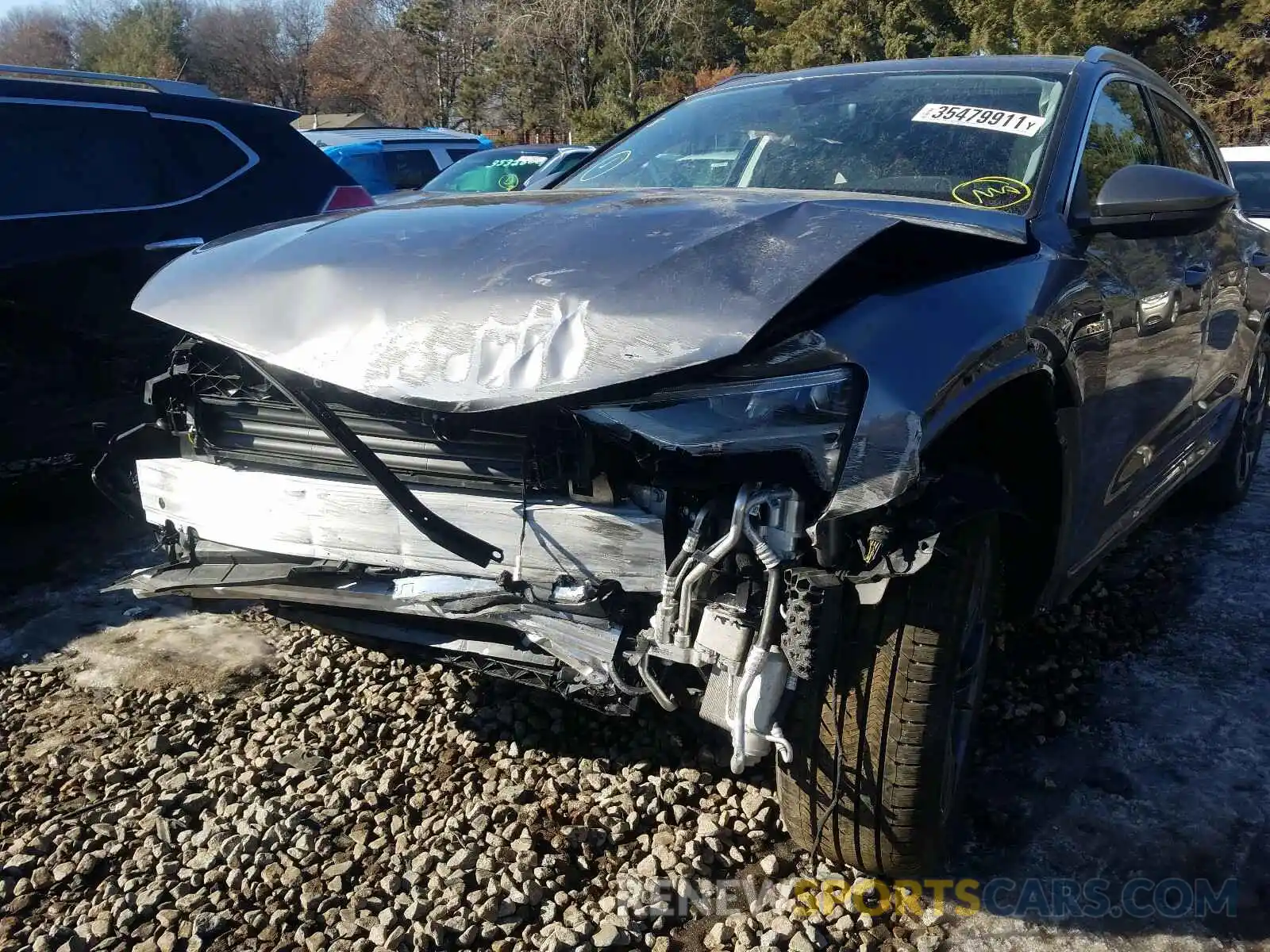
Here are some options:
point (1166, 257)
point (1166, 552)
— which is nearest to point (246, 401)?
point (1166, 257)

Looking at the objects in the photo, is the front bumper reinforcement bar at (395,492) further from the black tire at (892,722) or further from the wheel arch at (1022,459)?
the wheel arch at (1022,459)

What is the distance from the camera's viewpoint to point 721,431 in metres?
1.79

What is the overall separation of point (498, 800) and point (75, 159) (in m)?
3.36

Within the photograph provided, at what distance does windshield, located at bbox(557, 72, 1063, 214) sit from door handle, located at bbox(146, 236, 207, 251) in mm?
1782

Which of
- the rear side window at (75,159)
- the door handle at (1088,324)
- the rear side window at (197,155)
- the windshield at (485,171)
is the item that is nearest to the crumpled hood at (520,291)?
the door handle at (1088,324)

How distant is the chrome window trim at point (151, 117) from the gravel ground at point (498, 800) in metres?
1.63

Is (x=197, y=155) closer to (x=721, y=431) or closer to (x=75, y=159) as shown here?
(x=75, y=159)

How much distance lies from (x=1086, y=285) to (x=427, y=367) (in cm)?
153

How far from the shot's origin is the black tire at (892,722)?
77.0 inches

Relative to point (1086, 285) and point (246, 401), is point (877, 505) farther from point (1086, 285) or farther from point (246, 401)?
point (246, 401)

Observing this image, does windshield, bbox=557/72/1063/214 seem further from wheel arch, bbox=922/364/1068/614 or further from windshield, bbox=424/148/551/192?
windshield, bbox=424/148/551/192

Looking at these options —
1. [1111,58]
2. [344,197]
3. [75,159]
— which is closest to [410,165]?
[344,197]

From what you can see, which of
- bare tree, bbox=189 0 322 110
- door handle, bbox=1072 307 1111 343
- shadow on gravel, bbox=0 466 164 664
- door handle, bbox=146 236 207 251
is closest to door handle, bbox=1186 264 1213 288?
door handle, bbox=1072 307 1111 343

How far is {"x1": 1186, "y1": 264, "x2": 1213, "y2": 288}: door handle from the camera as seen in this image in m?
3.09
